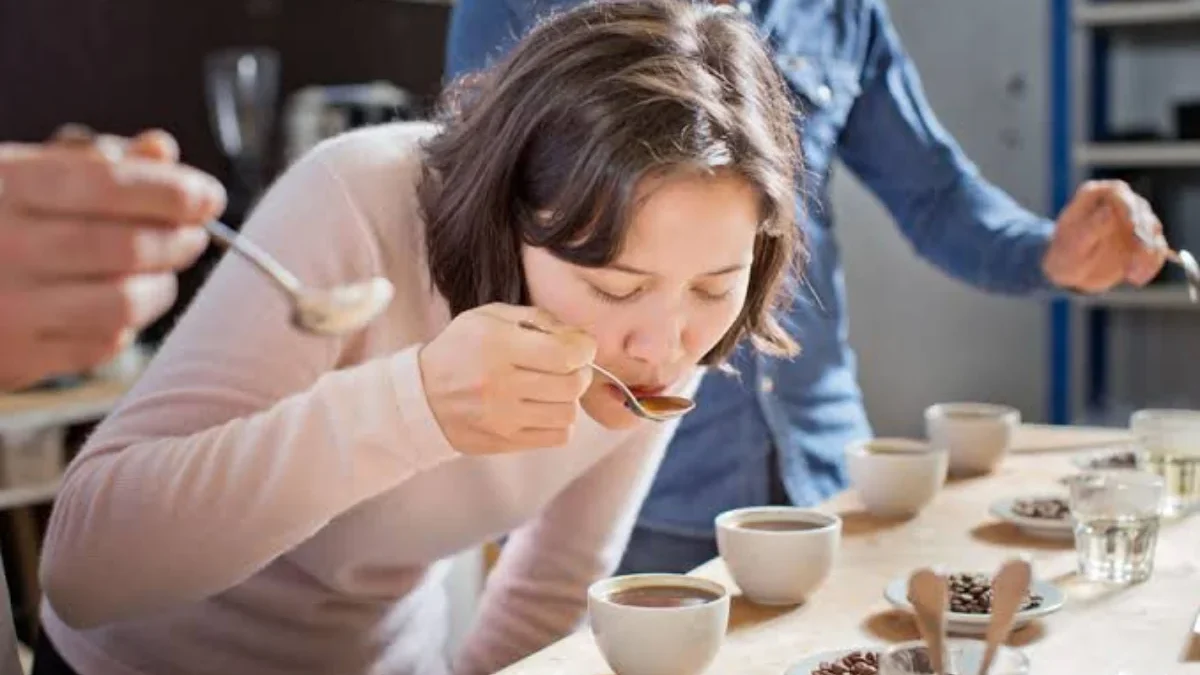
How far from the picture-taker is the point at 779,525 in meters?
1.51

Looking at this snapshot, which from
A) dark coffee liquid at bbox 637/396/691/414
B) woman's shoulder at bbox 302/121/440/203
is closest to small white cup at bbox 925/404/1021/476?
dark coffee liquid at bbox 637/396/691/414

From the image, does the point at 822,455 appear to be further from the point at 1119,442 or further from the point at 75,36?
the point at 75,36

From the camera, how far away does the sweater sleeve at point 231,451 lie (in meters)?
1.25

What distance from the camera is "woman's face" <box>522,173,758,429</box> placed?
4.30 ft

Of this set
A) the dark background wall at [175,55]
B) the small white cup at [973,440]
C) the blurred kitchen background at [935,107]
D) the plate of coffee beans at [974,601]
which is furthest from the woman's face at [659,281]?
the dark background wall at [175,55]

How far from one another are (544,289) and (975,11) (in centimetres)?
324

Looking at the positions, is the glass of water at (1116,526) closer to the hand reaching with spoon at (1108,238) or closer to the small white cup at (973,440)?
the small white cup at (973,440)

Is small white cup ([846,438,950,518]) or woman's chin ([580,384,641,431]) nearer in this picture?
woman's chin ([580,384,641,431])

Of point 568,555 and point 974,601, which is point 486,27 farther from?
point 974,601

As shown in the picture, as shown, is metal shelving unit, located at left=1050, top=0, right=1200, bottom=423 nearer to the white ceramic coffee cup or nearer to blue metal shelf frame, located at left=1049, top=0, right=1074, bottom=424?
blue metal shelf frame, located at left=1049, top=0, right=1074, bottom=424

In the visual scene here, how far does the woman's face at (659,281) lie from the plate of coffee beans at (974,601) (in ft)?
0.91

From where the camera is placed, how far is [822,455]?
2102mm

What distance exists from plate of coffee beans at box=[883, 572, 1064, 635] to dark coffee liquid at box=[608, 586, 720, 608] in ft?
0.57

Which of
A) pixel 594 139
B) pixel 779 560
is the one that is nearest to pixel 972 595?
pixel 779 560
